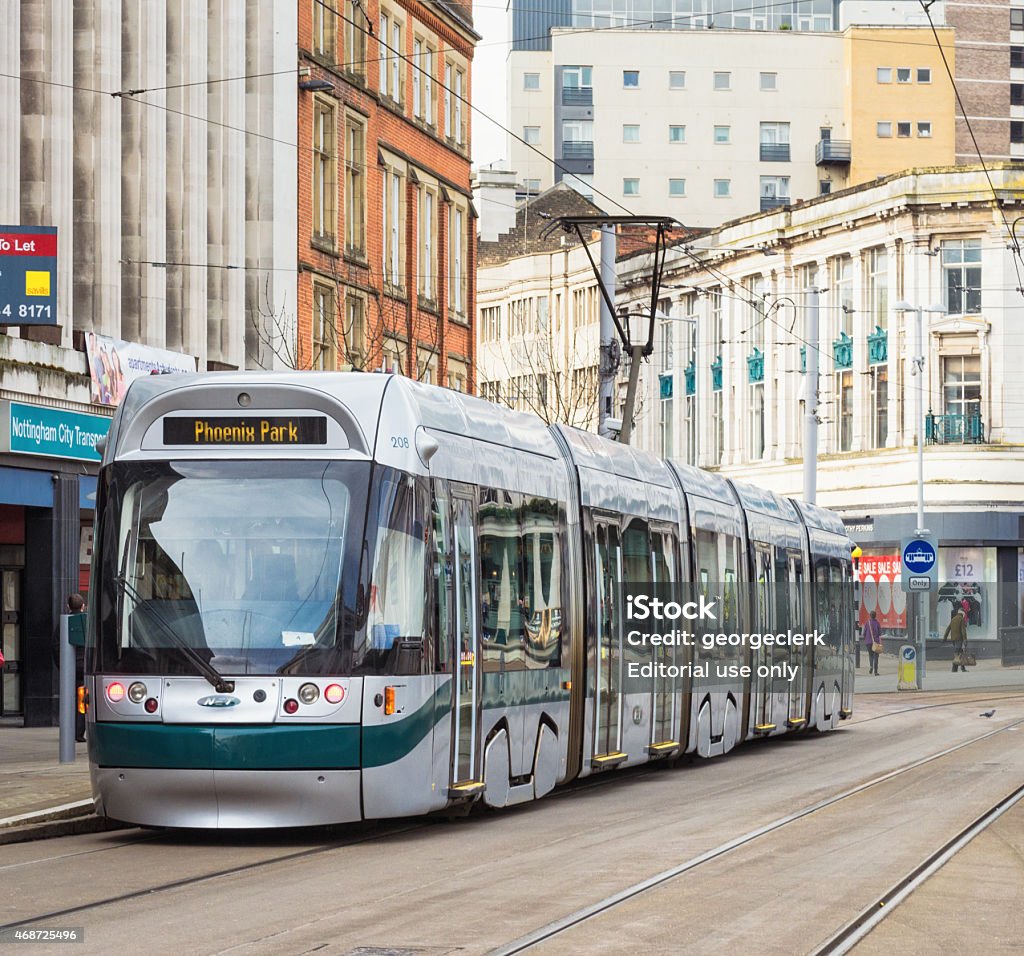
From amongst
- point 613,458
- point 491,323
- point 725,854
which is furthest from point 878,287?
point 725,854

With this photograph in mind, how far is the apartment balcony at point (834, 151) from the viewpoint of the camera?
3652 inches

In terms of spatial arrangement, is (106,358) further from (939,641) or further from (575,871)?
(939,641)

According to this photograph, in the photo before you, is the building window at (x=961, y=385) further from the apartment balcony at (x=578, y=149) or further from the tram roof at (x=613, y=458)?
the tram roof at (x=613, y=458)

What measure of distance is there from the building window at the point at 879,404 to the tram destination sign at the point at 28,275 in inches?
1767

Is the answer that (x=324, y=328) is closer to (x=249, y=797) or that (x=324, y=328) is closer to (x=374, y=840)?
(x=374, y=840)

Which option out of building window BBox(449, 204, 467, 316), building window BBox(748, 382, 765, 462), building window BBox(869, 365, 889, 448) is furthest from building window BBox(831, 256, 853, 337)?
building window BBox(449, 204, 467, 316)

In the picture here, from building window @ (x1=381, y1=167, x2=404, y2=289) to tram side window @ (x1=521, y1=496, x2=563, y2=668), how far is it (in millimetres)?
25232

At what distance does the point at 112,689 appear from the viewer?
14.1m

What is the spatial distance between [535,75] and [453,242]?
5458 cm

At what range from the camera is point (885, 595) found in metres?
60.3

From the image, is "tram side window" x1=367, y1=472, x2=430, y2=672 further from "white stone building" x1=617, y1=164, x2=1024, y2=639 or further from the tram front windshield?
"white stone building" x1=617, y1=164, x2=1024, y2=639

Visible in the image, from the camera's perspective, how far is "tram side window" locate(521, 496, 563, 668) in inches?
661

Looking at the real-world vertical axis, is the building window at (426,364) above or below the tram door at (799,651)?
above

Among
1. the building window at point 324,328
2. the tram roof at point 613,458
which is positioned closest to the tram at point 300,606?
the tram roof at point 613,458
